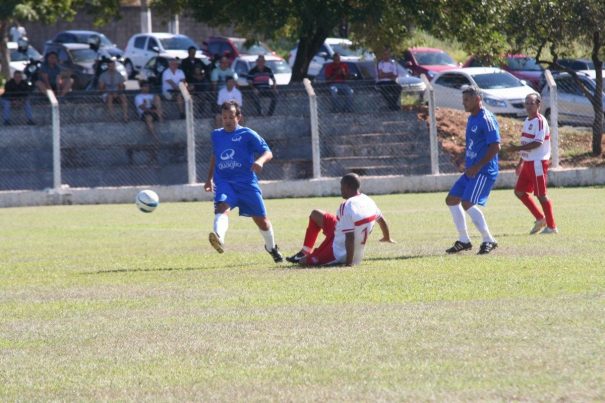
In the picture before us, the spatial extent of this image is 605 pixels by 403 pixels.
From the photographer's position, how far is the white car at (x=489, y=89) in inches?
1277

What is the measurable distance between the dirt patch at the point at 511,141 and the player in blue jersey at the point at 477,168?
1268 centimetres

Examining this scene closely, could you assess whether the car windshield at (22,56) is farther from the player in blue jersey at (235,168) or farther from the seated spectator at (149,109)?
the player in blue jersey at (235,168)

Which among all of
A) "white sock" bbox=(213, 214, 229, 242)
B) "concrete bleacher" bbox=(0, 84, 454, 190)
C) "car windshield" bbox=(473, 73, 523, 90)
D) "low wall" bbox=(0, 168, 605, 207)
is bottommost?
"low wall" bbox=(0, 168, 605, 207)

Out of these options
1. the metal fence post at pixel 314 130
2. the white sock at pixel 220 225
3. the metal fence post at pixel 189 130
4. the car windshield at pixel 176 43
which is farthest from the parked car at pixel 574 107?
the car windshield at pixel 176 43

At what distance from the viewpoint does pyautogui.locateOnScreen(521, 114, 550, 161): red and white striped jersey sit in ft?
50.0

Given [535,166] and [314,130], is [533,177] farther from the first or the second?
[314,130]

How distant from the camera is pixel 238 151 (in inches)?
508

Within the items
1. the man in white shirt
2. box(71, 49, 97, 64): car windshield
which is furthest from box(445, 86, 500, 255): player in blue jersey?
box(71, 49, 97, 64): car windshield

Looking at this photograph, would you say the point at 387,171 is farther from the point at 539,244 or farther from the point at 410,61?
the point at 410,61

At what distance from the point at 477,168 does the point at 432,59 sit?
2942 cm

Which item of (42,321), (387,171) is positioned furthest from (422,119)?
(42,321)

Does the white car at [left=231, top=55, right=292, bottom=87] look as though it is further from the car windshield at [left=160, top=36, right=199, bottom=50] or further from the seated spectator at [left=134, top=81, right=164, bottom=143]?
the seated spectator at [left=134, top=81, right=164, bottom=143]

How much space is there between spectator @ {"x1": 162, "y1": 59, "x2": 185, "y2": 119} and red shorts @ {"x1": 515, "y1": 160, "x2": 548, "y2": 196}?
1202 cm

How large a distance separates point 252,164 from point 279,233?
14.4 ft
